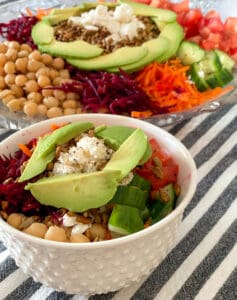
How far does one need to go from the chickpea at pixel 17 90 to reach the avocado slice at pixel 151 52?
8.0 inches

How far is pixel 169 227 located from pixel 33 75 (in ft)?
2.07

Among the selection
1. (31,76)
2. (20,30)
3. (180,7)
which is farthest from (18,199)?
(180,7)

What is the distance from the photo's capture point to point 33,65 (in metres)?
1.20

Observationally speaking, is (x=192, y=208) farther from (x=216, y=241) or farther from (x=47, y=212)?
(x=47, y=212)

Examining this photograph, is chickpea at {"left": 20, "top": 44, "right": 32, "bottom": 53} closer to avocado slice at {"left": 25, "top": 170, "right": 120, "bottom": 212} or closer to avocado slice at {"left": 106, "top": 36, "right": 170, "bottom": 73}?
avocado slice at {"left": 106, "top": 36, "right": 170, "bottom": 73}

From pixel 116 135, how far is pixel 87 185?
13cm

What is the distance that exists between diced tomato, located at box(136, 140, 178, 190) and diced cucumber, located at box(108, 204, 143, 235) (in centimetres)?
9

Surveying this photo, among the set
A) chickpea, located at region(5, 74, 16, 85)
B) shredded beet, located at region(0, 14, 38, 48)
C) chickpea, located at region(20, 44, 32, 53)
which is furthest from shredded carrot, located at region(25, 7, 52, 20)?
chickpea, located at region(5, 74, 16, 85)

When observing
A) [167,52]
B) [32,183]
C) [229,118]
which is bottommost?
[229,118]

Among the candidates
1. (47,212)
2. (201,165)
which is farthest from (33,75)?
(47,212)

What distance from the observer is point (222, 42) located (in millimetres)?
1401

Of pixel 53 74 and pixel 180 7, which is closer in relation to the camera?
pixel 53 74

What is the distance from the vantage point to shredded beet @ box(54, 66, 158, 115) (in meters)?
1.14

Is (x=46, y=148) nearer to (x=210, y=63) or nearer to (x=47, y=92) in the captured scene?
(x=47, y=92)
